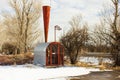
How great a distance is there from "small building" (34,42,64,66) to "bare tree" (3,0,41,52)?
16988mm

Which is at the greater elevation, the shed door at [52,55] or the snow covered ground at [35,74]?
the shed door at [52,55]

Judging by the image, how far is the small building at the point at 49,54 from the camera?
24125 mm

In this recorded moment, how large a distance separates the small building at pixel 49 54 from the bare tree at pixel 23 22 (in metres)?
17.0

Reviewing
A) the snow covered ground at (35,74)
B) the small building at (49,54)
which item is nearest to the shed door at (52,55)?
the small building at (49,54)

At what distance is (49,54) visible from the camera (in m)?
24.3

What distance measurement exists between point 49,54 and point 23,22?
18853mm

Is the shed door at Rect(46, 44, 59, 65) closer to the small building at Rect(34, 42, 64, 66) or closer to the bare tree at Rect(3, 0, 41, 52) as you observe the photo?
the small building at Rect(34, 42, 64, 66)

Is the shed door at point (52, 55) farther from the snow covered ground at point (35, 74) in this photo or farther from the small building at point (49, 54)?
the snow covered ground at point (35, 74)

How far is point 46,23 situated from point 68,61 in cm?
547

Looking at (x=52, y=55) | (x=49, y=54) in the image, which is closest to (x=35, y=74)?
(x=49, y=54)

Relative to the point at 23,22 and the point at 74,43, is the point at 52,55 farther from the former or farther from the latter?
the point at 23,22

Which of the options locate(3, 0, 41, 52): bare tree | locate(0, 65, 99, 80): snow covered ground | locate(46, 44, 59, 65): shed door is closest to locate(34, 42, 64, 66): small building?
locate(46, 44, 59, 65): shed door

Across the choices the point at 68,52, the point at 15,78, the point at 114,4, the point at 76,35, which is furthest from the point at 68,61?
the point at 15,78

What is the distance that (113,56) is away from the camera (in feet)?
86.9
